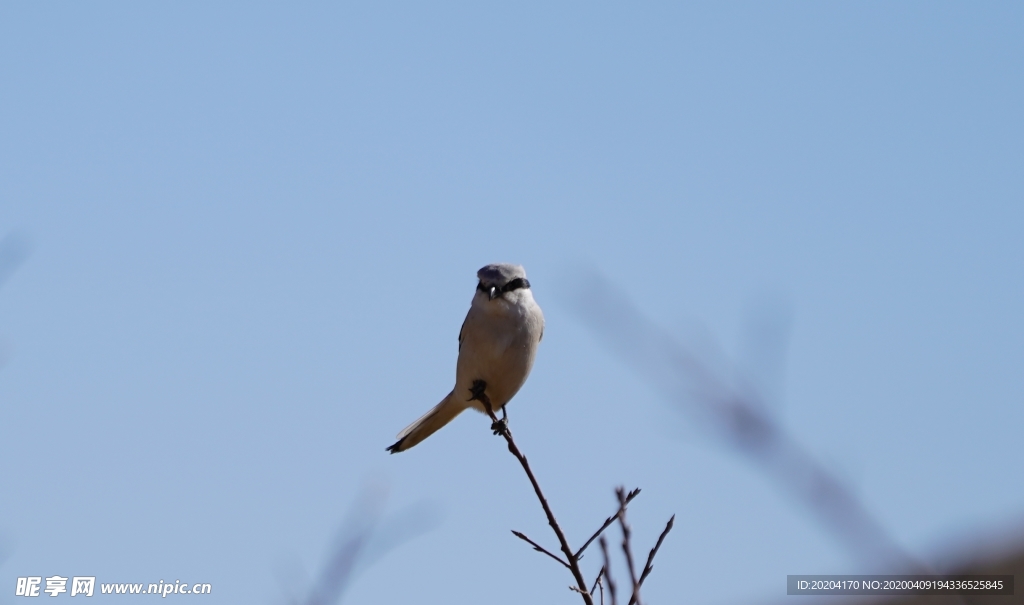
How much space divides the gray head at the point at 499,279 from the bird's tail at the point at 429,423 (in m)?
0.74

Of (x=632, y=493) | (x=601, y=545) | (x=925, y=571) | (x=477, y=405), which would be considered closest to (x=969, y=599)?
(x=925, y=571)

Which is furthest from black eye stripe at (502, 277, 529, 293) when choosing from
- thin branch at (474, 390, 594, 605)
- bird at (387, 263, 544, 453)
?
thin branch at (474, 390, 594, 605)

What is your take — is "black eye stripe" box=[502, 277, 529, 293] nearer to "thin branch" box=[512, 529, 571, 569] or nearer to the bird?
the bird

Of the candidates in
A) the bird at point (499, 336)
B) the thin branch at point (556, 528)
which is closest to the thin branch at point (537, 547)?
the thin branch at point (556, 528)

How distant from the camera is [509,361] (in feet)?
19.4

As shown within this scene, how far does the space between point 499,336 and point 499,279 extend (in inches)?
13.2

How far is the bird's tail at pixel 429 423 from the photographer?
6.39 meters

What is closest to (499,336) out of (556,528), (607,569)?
(556,528)

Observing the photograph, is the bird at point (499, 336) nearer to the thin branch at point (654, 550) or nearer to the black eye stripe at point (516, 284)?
the black eye stripe at point (516, 284)

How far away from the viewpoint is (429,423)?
6.43 meters

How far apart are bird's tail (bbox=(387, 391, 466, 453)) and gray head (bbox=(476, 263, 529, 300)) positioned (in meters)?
0.74

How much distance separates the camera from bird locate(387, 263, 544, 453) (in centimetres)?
590

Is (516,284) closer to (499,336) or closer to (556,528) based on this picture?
(499,336)

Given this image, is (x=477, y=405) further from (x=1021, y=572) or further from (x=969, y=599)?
(x=1021, y=572)
